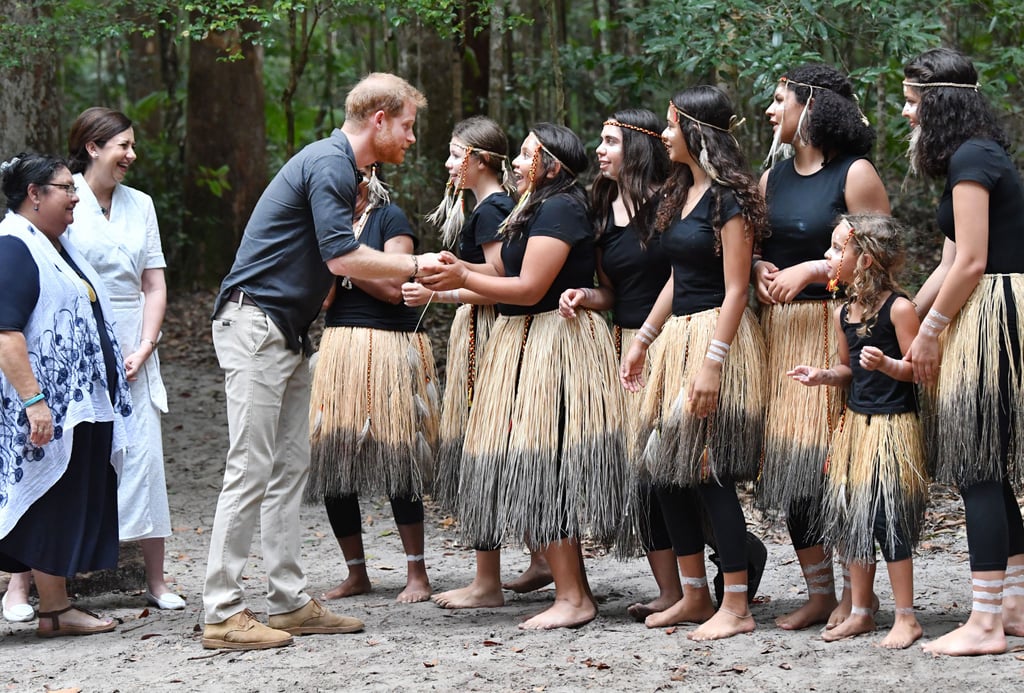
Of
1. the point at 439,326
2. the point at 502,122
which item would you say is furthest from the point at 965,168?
the point at 439,326

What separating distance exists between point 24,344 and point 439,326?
18.3 feet

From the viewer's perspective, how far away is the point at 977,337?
348 cm

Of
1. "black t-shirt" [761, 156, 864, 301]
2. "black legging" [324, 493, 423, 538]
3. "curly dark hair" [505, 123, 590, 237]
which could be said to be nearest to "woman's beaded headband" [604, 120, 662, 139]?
"curly dark hair" [505, 123, 590, 237]

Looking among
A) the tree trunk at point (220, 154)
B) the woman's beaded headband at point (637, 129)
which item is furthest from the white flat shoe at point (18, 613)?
the tree trunk at point (220, 154)

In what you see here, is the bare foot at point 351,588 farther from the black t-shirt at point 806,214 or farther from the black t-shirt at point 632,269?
the black t-shirt at point 806,214

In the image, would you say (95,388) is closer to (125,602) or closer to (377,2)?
(125,602)

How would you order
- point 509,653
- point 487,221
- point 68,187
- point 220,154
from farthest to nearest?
point 220,154 < point 487,221 < point 68,187 < point 509,653

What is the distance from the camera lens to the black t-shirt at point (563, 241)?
404cm

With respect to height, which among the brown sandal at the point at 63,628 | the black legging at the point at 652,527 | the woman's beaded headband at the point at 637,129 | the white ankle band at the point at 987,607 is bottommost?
the brown sandal at the point at 63,628

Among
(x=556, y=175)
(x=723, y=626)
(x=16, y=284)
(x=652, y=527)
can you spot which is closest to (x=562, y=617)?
(x=652, y=527)

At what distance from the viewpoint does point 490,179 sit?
178 inches

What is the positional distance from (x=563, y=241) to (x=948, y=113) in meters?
1.29

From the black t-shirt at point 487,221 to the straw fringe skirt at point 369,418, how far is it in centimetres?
Answer: 51

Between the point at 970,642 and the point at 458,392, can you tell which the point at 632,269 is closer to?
the point at 458,392
